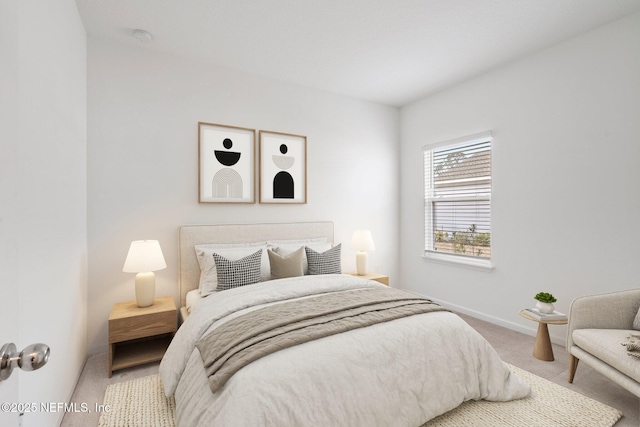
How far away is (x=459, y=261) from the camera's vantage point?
12.2 feet

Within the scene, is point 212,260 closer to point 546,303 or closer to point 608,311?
point 546,303

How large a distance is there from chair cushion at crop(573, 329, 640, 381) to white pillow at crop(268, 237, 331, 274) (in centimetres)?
221

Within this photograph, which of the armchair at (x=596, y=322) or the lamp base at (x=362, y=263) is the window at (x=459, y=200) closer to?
the lamp base at (x=362, y=263)

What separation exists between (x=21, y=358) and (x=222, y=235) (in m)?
2.57

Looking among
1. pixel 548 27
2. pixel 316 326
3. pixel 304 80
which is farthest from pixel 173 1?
pixel 548 27

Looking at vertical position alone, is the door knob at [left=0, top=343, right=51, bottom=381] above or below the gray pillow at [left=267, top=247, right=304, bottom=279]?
above

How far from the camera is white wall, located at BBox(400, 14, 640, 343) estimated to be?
8.08ft

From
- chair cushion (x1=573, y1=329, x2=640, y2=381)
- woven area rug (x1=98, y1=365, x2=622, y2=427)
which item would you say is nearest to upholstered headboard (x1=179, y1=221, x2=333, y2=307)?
woven area rug (x1=98, y1=365, x2=622, y2=427)

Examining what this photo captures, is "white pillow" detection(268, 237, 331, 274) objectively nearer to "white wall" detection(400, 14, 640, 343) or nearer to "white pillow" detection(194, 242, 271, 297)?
"white pillow" detection(194, 242, 271, 297)

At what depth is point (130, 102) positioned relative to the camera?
2.82m

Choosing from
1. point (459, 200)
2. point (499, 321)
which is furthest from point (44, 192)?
point (499, 321)

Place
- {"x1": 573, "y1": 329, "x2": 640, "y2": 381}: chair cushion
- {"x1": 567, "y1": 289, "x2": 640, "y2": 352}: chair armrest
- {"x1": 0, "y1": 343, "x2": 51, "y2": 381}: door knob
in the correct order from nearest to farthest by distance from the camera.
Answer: {"x1": 0, "y1": 343, "x2": 51, "y2": 381}: door knob, {"x1": 573, "y1": 329, "x2": 640, "y2": 381}: chair cushion, {"x1": 567, "y1": 289, "x2": 640, "y2": 352}: chair armrest

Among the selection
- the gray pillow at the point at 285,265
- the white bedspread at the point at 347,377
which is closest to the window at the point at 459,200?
the white bedspread at the point at 347,377

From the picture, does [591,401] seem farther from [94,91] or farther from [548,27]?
[94,91]
